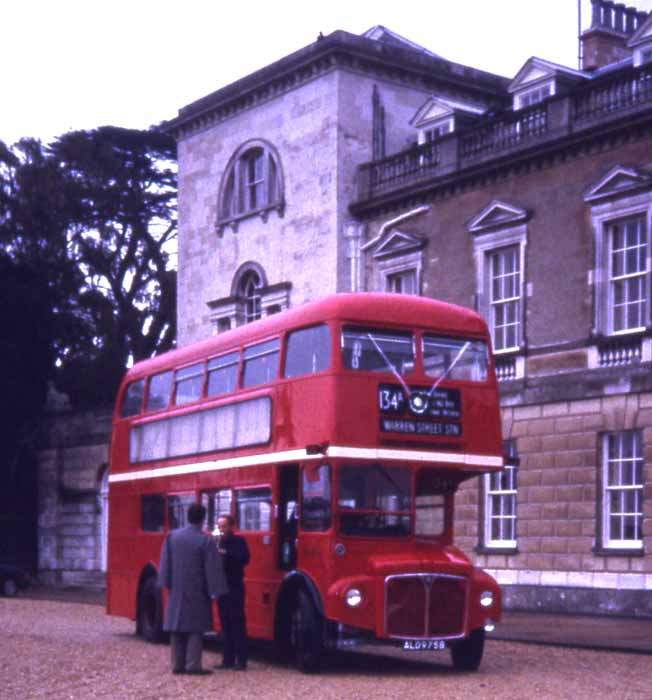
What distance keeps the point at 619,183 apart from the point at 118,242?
29.8m

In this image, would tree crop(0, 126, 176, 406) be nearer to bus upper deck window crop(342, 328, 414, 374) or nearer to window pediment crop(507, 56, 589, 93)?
window pediment crop(507, 56, 589, 93)

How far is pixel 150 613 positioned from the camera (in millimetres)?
22172

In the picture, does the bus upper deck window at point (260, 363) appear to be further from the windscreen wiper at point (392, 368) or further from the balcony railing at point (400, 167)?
the balcony railing at point (400, 167)

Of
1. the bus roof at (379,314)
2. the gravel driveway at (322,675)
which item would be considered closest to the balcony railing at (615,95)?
the gravel driveway at (322,675)

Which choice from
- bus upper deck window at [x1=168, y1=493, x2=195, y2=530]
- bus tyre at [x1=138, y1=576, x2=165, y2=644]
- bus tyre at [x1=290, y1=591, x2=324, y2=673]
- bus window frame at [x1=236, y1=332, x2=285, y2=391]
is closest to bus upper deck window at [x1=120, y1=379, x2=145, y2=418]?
bus upper deck window at [x1=168, y1=493, x2=195, y2=530]

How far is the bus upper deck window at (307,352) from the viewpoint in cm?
1752

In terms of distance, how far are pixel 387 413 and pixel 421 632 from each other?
2.33 meters

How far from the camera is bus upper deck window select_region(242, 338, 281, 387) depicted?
18656mm

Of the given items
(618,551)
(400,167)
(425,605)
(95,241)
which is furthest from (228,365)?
(95,241)

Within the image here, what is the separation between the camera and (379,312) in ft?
58.5

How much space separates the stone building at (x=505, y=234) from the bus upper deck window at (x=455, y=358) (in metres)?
9.88

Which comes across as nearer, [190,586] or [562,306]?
[190,586]

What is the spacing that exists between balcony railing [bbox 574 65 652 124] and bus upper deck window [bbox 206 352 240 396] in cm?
1127

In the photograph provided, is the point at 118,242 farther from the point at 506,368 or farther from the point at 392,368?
the point at 392,368
